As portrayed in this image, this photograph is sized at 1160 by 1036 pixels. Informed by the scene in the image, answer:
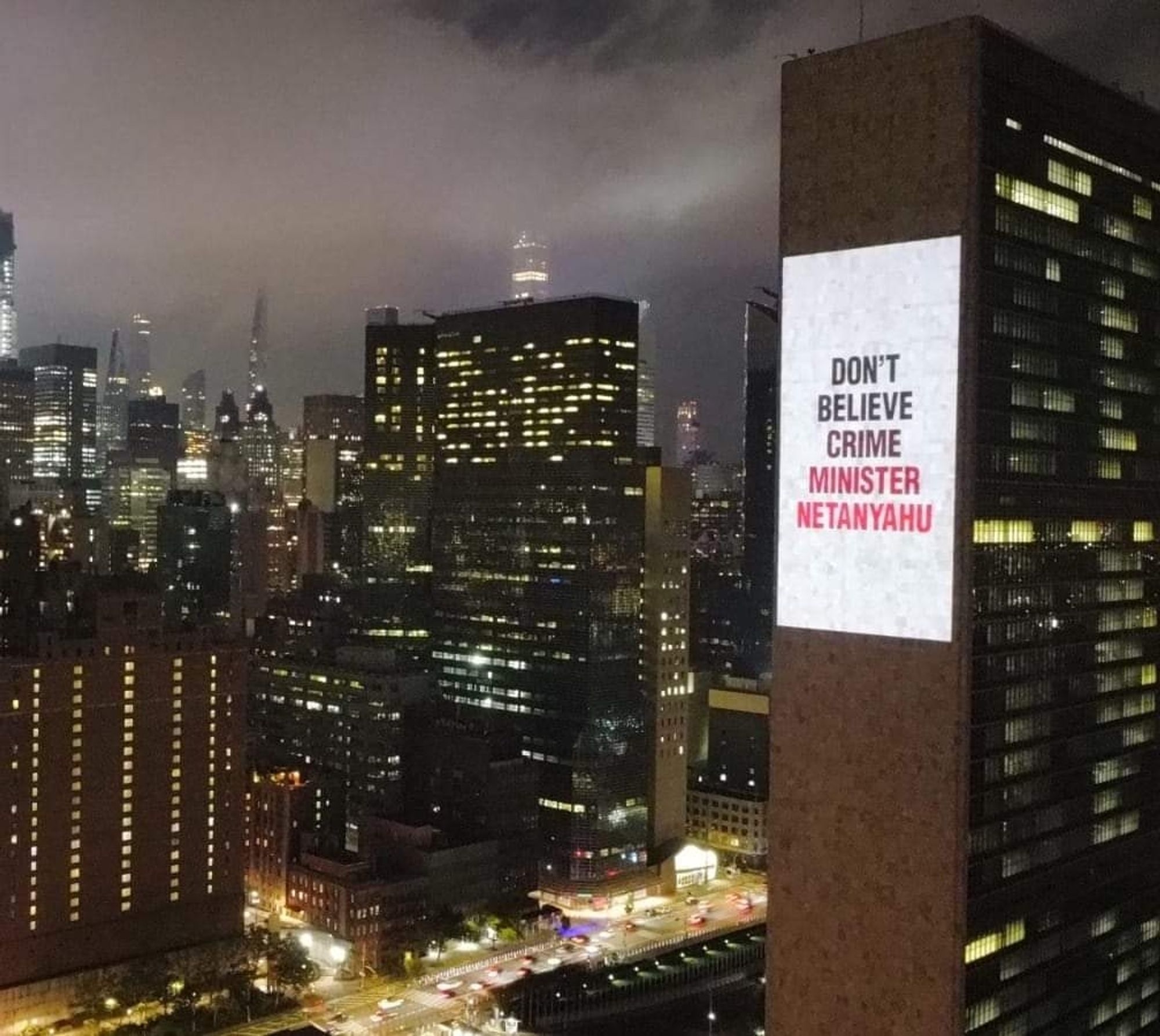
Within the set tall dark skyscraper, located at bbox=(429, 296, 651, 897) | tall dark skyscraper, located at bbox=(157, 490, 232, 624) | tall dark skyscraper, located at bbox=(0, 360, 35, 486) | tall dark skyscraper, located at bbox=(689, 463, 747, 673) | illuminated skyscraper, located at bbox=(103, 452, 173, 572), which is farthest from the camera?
illuminated skyscraper, located at bbox=(103, 452, 173, 572)

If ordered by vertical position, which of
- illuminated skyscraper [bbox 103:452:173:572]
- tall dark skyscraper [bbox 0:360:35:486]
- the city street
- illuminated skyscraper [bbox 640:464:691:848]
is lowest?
the city street

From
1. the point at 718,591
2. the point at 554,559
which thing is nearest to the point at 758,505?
the point at 718,591

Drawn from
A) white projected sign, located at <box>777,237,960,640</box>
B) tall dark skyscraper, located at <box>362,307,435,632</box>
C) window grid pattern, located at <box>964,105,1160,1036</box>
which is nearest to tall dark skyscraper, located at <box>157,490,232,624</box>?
tall dark skyscraper, located at <box>362,307,435,632</box>

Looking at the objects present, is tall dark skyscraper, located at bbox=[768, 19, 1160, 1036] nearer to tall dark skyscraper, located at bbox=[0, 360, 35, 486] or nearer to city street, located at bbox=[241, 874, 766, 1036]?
city street, located at bbox=[241, 874, 766, 1036]

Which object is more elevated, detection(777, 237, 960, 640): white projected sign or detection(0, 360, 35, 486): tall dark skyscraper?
detection(0, 360, 35, 486): tall dark skyscraper

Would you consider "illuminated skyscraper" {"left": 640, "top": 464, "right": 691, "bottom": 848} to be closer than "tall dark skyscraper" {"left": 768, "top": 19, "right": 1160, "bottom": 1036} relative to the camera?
No

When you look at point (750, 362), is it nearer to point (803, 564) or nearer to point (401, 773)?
point (401, 773)
